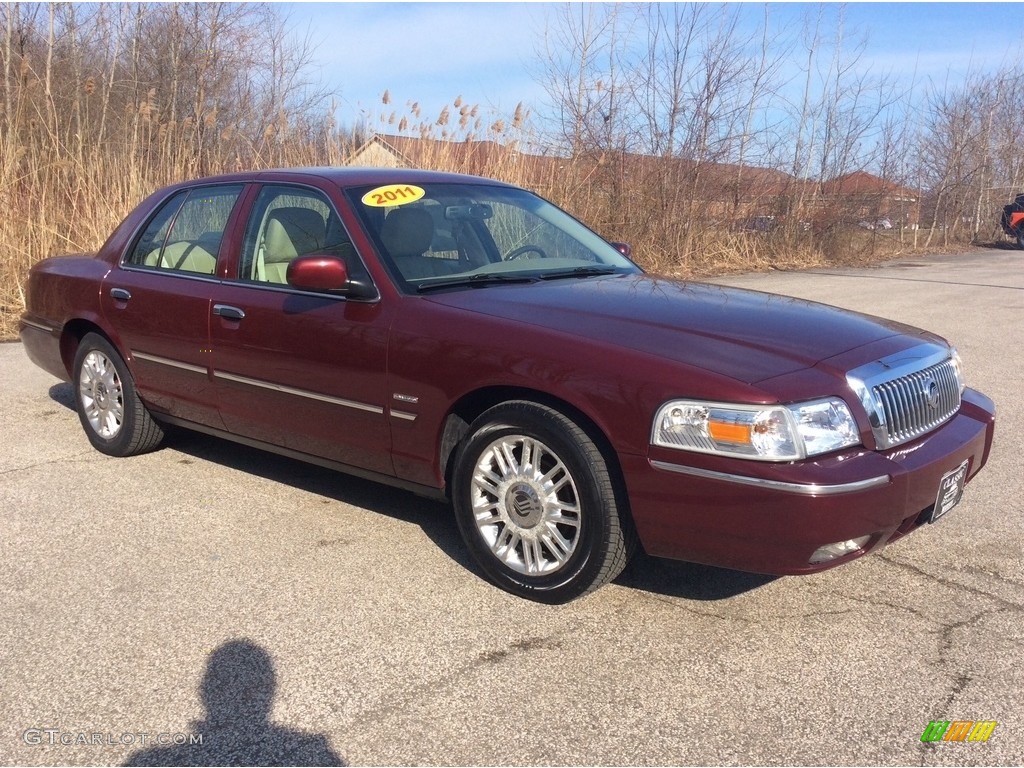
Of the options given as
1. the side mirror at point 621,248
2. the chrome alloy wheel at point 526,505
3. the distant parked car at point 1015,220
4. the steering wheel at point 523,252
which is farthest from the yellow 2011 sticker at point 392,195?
the distant parked car at point 1015,220

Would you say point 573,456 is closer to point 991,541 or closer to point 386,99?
point 991,541

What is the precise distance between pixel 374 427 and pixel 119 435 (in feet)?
7.01

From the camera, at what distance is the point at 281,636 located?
3.27 meters

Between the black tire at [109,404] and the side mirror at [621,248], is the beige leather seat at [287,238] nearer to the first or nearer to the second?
the black tire at [109,404]

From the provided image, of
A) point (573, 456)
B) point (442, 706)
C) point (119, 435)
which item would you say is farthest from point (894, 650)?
point (119, 435)

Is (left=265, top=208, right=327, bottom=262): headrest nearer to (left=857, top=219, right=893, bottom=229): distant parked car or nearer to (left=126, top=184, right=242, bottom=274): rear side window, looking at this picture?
(left=126, top=184, right=242, bottom=274): rear side window

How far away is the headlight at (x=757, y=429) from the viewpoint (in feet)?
9.81

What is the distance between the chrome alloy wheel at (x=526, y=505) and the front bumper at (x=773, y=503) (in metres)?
0.31

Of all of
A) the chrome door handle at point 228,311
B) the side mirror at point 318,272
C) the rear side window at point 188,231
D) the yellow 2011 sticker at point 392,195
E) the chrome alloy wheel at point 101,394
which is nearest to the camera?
the side mirror at point 318,272

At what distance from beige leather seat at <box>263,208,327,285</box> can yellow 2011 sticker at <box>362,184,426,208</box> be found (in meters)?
0.25

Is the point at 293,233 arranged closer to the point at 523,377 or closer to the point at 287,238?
the point at 287,238

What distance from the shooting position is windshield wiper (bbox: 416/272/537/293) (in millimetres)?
3977

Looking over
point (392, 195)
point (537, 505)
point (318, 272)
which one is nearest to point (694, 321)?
point (537, 505)

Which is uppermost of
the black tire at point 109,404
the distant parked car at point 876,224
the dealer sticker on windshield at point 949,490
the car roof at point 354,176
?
the distant parked car at point 876,224
